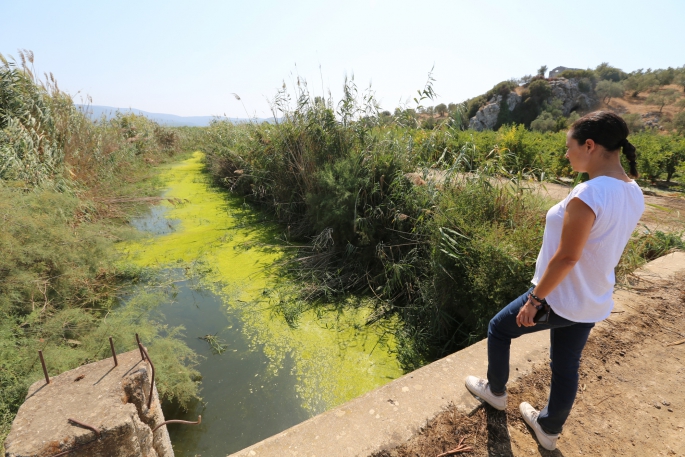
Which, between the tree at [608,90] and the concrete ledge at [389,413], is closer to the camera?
the concrete ledge at [389,413]

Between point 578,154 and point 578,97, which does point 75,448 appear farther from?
point 578,97

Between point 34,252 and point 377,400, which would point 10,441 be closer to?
point 377,400

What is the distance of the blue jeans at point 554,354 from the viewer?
130cm

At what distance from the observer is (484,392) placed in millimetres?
1588

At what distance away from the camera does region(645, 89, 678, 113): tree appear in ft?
88.0

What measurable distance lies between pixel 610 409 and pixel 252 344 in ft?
8.20

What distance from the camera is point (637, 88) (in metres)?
31.5

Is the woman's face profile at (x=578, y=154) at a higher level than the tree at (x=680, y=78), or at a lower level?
lower

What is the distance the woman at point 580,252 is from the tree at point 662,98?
36.2 meters

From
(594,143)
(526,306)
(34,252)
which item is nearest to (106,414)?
(526,306)

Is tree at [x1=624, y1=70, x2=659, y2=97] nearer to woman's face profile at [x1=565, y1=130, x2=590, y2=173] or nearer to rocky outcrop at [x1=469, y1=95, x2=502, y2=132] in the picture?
rocky outcrop at [x1=469, y1=95, x2=502, y2=132]

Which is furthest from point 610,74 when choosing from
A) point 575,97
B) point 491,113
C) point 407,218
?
point 407,218

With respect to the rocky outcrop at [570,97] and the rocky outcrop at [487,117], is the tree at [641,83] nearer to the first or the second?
the rocky outcrop at [570,97]

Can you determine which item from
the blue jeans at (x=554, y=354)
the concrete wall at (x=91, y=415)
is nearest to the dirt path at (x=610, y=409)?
the blue jeans at (x=554, y=354)
